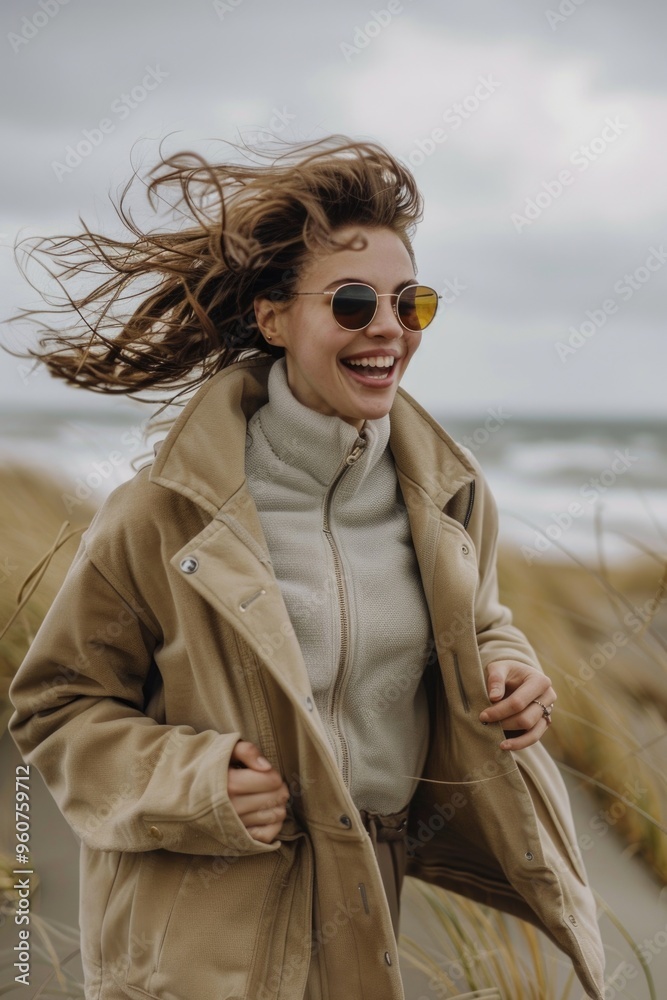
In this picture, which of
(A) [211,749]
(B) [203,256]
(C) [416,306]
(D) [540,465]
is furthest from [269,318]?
(D) [540,465]

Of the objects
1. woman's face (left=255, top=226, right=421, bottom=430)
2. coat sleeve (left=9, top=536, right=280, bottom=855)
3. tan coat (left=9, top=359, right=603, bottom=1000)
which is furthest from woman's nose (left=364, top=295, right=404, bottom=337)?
coat sleeve (left=9, top=536, right=280, bottom=855)

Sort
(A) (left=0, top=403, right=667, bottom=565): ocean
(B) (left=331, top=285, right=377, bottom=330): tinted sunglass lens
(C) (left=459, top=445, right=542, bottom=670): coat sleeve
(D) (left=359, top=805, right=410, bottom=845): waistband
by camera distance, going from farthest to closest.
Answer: (A) (left=0, top=403, right=667, bottom=565): ocean, (C) (left=459, top=445, right=542, bottom=670): coat sleeve, (D) (left=359, top=805, right=410, bottom=845): waistband, (B) (left=331, top=285, right=377, bottom=330): tinted sunglass lens

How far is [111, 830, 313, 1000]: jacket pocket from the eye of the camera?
56.8 inches

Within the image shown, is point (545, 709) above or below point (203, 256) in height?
below

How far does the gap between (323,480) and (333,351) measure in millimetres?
220

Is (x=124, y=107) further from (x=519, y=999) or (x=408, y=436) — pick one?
(x=519, y=999)

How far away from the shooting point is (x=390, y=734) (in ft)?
5.38

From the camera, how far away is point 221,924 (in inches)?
57.6

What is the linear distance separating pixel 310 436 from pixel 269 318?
0.23 meters

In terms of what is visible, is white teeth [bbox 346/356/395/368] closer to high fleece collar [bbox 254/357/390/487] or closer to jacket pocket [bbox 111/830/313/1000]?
high fleece collar [bbox 254/357/390/487]

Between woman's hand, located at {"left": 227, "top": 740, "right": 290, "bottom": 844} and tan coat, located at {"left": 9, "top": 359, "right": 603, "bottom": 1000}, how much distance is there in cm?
2

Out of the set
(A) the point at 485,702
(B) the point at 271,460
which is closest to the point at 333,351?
(B) the point at 271,460

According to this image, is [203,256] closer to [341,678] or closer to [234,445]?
[234,445]

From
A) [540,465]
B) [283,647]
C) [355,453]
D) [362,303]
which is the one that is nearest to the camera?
[283,647]
